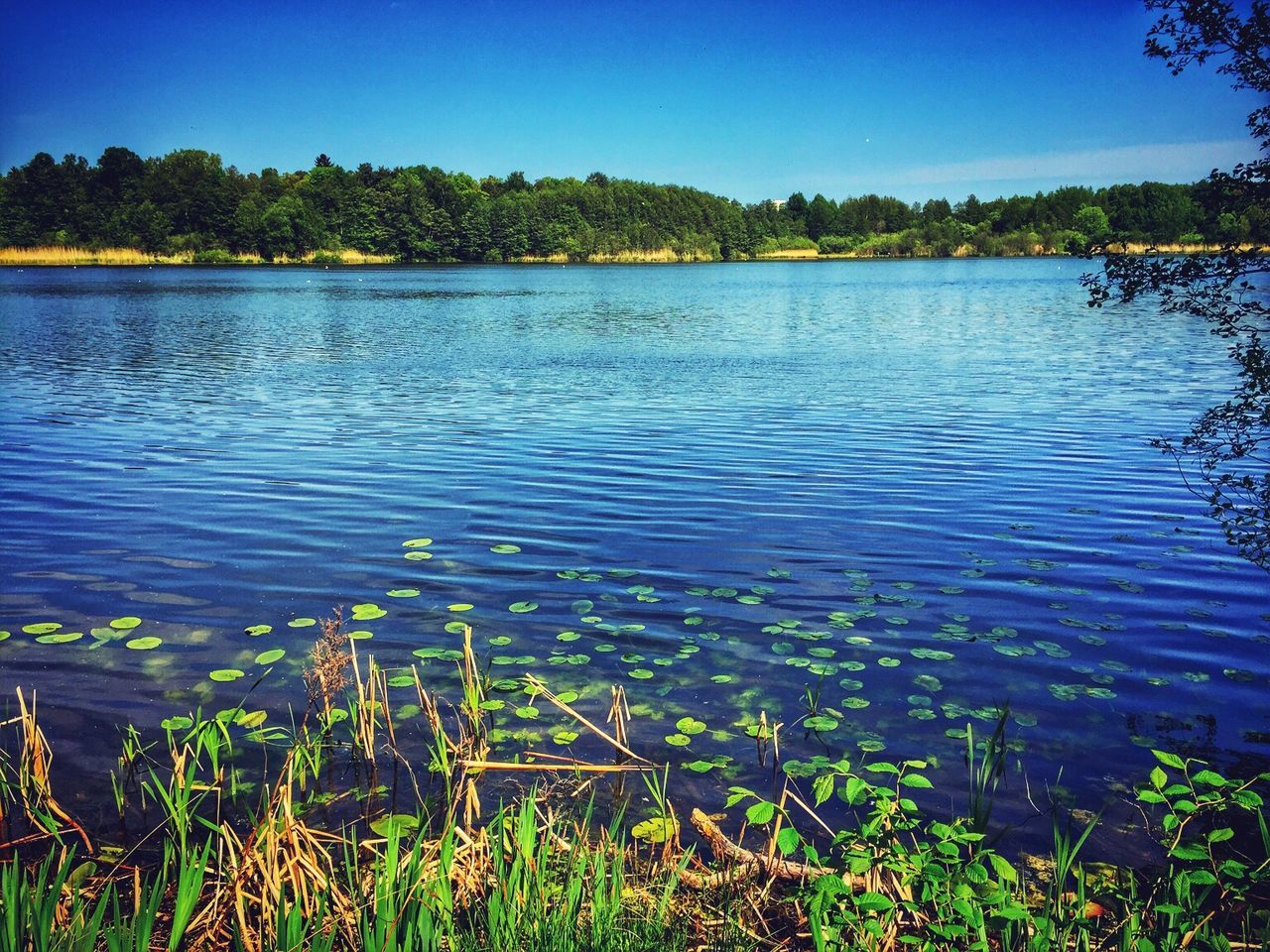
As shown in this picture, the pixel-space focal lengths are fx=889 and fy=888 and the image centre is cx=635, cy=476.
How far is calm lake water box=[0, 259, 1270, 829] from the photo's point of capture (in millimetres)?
6672

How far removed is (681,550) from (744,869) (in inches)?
233

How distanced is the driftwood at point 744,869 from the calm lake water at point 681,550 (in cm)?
101

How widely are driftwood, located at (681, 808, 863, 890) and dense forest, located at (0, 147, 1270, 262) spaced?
380ft

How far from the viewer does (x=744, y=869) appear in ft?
14.9

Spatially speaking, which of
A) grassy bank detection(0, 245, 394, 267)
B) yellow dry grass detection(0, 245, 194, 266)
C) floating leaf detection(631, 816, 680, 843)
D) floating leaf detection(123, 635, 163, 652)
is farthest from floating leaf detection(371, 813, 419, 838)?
yellow dry grass detection(0, 245, 194, 266)

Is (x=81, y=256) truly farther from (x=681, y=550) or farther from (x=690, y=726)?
(x=690, y=726)

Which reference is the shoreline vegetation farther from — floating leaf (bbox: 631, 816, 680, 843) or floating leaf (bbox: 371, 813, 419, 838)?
floating leaf (bbox: 371, 813, 419, 838)

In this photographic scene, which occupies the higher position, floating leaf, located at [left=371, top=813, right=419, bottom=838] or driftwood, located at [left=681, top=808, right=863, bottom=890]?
A: driftwood, located at [left=681, top=808, right=863, bottom=890]

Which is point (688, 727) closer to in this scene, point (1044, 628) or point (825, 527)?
point (1044, 628)

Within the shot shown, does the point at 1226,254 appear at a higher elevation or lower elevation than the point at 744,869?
higher

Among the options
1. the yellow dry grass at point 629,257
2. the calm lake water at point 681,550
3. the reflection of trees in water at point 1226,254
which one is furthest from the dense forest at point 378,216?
the reflection of trees in water at point 1226,254

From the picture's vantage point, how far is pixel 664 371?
26.9 meters

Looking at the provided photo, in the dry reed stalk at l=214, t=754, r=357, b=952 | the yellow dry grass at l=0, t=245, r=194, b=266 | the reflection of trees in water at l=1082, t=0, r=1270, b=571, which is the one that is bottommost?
the dry reed stalk at l=214, t=754, r=357, b=952

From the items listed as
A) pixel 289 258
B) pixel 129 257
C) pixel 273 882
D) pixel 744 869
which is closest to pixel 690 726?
pixel 744 869
